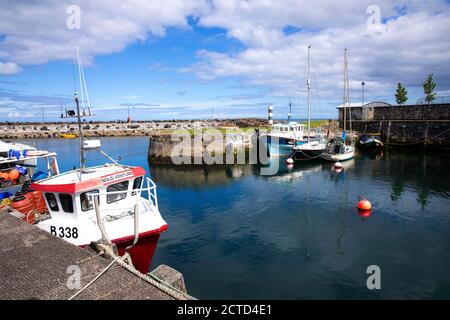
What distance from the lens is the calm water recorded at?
11.7 meters

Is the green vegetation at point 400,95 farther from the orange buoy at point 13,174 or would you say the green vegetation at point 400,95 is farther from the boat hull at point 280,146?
the orange buoy at point 13,174

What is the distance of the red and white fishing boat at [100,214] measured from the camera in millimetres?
10312

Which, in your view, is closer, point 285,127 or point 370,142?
point 285,127

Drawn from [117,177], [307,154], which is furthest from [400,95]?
[117,177]

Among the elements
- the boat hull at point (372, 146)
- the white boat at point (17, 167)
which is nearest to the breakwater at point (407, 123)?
the boat hull at point (372, 146)

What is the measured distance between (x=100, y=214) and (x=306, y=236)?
1135cm

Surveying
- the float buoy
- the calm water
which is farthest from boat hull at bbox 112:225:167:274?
the float buoy

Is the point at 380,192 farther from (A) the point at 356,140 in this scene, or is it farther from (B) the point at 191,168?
(A) the point at 356,140

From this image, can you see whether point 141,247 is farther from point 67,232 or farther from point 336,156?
point 336,156

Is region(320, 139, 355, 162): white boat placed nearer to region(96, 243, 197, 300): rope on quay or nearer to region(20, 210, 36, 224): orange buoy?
region(20, 210, 36, 224): orange buoy

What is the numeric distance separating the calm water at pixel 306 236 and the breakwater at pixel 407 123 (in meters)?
21.4

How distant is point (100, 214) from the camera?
9.89 meters

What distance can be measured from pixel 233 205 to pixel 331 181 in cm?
1303

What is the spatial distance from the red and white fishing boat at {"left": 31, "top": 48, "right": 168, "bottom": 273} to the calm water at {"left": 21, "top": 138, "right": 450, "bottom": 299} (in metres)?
3.09
